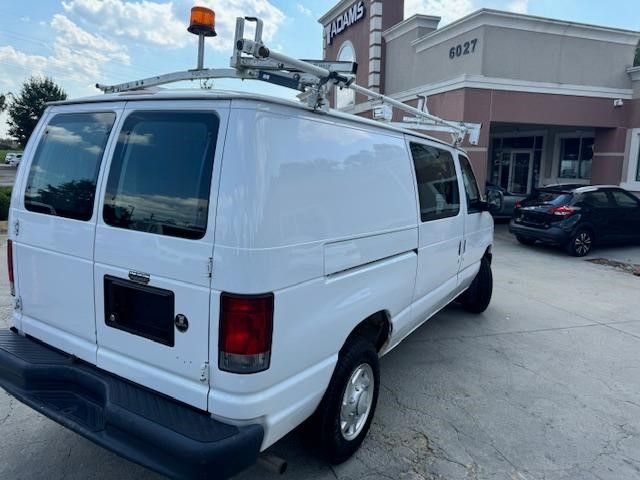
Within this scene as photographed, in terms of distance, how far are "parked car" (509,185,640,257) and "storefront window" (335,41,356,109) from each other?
9.87 meters

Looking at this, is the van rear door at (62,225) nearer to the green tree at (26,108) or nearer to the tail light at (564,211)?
the tail light at (564,211)

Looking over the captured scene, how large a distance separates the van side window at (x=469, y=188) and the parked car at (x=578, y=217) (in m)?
6.35

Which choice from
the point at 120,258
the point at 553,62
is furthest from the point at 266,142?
the point at 553,62

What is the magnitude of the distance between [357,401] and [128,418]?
55.1 inches

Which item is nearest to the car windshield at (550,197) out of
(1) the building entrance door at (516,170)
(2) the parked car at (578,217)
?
(2) the parked car at (578,217)

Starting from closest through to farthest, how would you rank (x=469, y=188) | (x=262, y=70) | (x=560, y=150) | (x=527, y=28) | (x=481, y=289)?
1. (x=262, y=70)
2. (x=469, y=188)
3. (x=481, y=289)
4. (x=527, y=28)
5. (x=560, y=150)

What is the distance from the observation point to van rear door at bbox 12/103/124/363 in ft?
8.63

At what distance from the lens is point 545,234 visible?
10.8 meters

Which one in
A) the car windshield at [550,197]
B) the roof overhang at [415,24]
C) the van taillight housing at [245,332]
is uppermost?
the roof overhang at [415,24]

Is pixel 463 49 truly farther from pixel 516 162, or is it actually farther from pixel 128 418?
pixel 128 418

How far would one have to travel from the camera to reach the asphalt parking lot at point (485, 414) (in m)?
2.94

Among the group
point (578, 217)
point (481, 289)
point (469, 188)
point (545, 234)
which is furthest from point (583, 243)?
point (469, 188)

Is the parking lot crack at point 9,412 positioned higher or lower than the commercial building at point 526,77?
lower

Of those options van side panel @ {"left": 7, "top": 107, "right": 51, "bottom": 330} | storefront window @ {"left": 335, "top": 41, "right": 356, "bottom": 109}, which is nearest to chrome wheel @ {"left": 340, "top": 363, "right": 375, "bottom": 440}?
van side panel @ {"left": 7, "top": 107, "right": 51, "bottom": 330}
